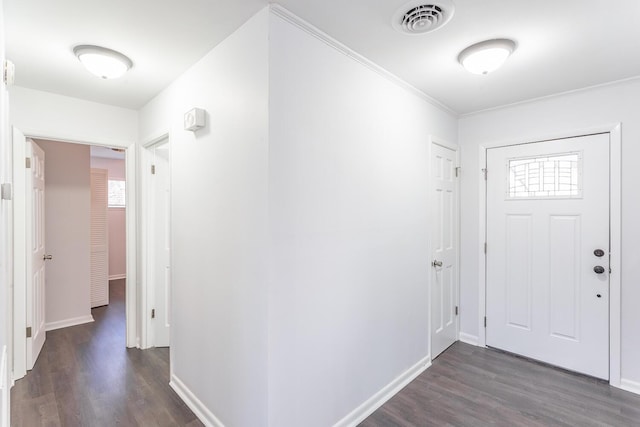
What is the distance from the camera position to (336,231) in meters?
1.98

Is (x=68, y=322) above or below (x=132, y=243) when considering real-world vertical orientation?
below

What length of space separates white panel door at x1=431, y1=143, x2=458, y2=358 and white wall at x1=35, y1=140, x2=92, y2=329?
4.23 metres

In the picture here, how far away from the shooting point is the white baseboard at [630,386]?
2465 millimetres

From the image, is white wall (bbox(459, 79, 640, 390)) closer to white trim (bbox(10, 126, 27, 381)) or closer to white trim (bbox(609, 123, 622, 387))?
white trim (bbox(609, 123, 622, 387))

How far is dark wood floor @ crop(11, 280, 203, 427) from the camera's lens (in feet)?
7.07

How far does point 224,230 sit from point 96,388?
1855 mm

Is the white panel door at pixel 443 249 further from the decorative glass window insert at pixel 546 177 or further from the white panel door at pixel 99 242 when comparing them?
the white panel door at pixel 99 242

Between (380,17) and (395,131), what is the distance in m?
0.94

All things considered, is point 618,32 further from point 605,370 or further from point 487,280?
point 605,370

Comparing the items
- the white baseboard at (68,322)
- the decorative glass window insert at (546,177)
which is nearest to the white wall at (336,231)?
the decorative glass window insert at (546,177)

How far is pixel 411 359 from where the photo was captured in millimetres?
2670

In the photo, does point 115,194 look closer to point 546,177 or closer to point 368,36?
point 368,36

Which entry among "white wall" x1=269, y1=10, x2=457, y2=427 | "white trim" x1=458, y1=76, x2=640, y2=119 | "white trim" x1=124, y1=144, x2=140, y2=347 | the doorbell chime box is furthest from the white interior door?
"white trim" x1=458, y1=76, x2=640, y2=119

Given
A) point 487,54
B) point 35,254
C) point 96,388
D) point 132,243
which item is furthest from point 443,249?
point 35,254
